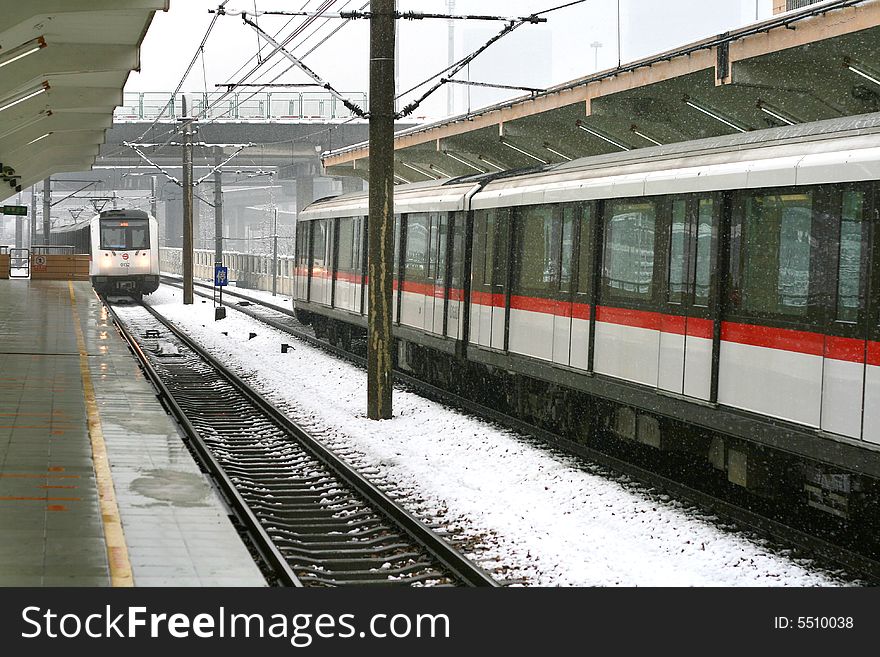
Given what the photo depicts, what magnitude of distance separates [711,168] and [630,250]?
177cm

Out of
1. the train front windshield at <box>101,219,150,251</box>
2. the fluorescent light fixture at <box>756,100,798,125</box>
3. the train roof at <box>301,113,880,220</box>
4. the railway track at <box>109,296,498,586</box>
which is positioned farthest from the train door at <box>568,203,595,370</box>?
the train front windshield at <box>101,219,150,251</box>

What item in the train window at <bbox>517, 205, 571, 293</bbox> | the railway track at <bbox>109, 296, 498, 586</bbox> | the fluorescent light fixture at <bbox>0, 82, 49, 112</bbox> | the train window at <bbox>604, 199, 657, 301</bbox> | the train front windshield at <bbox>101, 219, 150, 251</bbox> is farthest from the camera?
the train front windshield at <bbox>101, 219, 150, 251</bbox>

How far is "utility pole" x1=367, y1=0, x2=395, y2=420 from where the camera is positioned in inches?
647

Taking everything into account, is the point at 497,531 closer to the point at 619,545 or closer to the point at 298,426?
the point at 619,545

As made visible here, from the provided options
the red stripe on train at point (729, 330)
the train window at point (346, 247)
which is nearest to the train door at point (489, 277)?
the red stripe on train at point (729, 330)

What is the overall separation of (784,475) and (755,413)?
1.92 ft

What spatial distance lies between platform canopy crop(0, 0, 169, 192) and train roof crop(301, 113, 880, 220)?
576cm

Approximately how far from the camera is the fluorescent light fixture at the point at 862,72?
14328mm

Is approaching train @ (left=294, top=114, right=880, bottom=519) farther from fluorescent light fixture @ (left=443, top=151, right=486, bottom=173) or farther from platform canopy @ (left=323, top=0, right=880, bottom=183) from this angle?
fluorescent light fixture @ (left=443, top=151, right=486, bottom=173)

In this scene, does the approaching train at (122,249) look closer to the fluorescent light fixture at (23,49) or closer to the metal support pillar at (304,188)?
the fluorescent light fixture at (23,49)

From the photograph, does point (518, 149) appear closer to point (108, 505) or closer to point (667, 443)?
point (667, 443)

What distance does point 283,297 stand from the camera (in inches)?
1933

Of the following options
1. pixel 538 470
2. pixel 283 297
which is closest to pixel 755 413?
pixel 538 470

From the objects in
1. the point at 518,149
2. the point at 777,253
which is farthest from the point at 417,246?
the point at 777,253
